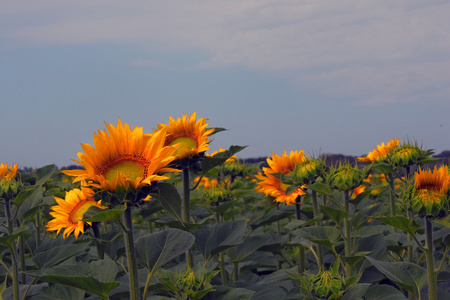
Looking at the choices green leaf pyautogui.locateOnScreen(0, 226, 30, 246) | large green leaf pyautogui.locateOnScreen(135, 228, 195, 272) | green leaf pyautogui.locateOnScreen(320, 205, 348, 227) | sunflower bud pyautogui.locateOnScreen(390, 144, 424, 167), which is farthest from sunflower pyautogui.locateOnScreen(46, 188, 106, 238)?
sunflower bud pyautogui.locateOnScreen(390, 144, 424, 167)

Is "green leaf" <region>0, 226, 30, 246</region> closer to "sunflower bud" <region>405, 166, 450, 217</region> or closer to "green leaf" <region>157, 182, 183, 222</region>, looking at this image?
"green leaf" <region>157, 182, 183, 222</region>

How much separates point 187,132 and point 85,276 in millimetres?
1066

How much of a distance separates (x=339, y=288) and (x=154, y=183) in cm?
86

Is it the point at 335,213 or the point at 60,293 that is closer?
the point at 60,293

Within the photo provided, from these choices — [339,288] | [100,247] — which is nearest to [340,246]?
[339,288]

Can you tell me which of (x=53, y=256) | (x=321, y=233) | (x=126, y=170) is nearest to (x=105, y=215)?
(x=126, y=170)

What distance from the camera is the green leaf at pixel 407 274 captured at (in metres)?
2.04

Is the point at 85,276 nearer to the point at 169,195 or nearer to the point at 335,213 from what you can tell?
the point at 169,195

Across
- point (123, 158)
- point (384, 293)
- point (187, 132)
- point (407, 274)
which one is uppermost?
point (187, 132)

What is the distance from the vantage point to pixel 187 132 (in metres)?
2.57

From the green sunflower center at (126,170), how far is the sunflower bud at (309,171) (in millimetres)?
1272

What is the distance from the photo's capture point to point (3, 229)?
2.90m

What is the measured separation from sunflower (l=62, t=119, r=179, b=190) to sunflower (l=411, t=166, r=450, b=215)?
3.58 ft

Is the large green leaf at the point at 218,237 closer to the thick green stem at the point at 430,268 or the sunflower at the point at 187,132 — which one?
the sunflower at the point at 187,132
